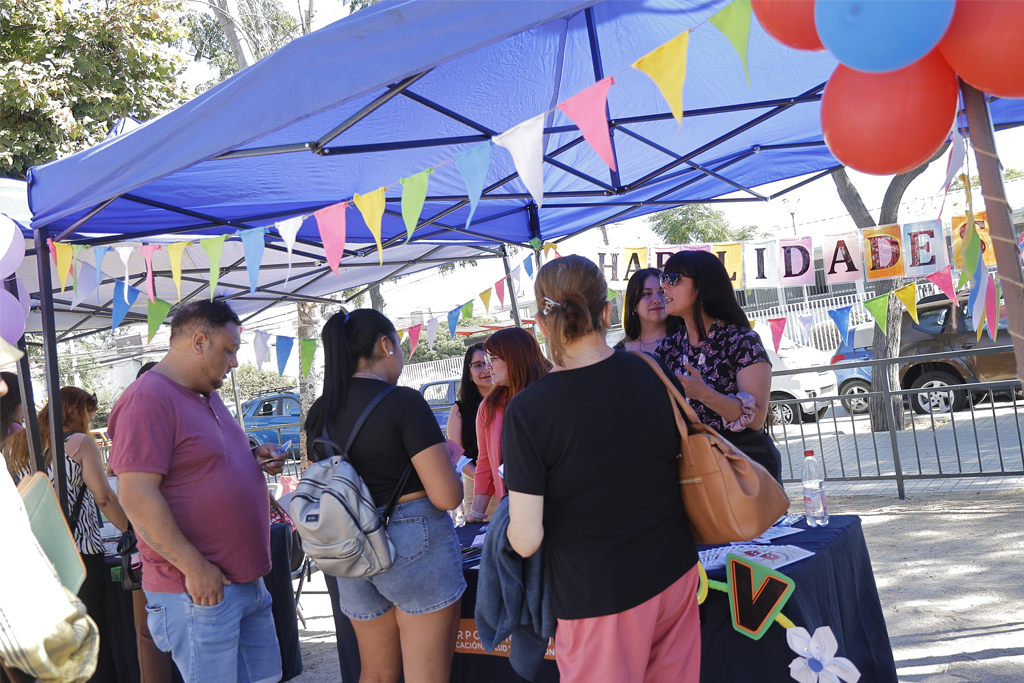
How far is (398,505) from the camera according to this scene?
2330 millimetres

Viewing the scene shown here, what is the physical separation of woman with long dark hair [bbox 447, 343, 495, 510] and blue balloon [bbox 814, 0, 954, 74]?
2.78 metres

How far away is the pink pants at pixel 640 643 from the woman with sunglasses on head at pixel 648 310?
Result: 1622 mm

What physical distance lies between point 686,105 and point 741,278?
134 inches

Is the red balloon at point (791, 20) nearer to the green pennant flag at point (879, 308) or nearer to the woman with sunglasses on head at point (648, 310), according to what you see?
the woman with sunglasses on head at point (648, 310)

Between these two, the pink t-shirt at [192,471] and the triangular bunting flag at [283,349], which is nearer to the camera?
the pink t-shirt at [192,471]

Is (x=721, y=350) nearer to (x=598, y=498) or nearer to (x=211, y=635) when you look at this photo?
(x=598, y=498)

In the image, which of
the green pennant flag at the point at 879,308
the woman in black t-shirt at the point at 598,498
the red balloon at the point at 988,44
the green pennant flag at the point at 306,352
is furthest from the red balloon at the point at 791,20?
the green pennant flag at the point at 306,352

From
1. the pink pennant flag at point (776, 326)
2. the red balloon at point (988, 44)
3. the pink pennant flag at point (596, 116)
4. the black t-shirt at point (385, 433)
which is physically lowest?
the black t-shirt at point (385, 433)

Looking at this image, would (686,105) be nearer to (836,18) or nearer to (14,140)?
(836,18)

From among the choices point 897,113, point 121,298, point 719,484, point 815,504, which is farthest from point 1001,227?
point 121,298

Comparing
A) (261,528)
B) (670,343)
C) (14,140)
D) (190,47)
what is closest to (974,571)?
(670,343)

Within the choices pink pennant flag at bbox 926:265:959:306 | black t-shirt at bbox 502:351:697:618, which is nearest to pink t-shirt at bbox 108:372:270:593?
black t-shirt at bbox 502:351:697:618

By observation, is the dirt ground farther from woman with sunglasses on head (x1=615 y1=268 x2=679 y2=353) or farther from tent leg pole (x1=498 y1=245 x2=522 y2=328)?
tent leg pole (x1=498 y1=245 x2=522 y2=328)

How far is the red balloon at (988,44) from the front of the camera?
142cm
